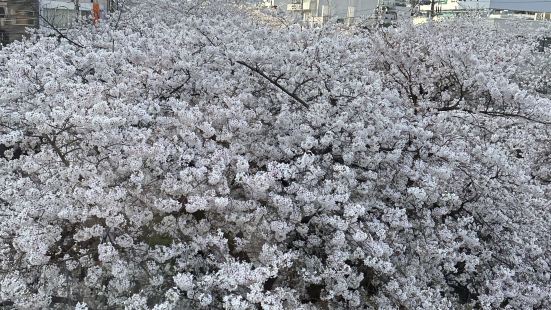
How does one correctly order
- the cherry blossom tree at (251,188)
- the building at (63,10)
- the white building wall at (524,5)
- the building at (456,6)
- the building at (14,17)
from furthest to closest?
the white building wall at (524,5) < the building at (456,6) < the building at (63,10) < the building at (14,17) < the cherry blossom tree at (251,188)

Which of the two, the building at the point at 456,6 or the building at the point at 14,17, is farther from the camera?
the building at the point at 456,6

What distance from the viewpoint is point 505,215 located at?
438cm

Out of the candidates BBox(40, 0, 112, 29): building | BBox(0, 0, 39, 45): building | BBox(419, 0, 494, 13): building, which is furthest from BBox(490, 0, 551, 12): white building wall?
BBox(0, 0, 39, 45): building

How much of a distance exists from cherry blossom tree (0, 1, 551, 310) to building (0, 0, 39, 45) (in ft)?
16.1

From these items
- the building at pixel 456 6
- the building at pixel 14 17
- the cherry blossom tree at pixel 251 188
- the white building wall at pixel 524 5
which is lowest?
the cherry blossom tree at pixel 251 188

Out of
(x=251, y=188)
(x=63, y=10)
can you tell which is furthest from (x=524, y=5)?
(x=251, y=188)

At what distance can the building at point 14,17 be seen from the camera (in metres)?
9.55

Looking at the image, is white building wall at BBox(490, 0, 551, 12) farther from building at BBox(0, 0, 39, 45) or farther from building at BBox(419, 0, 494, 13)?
building at BBox(0, 0, 39, 45)

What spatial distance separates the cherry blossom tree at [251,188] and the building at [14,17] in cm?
491

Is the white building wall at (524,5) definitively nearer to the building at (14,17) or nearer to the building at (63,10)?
the building at (63,10)

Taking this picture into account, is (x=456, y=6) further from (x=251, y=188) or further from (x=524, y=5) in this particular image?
(x=251, y=188)

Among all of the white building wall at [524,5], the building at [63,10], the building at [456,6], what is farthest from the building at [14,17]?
the white building wall at [524,5]

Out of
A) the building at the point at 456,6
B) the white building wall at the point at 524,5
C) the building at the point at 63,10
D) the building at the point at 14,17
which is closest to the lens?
the building at the point at 14,17

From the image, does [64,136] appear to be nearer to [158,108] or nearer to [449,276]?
[158,108]
